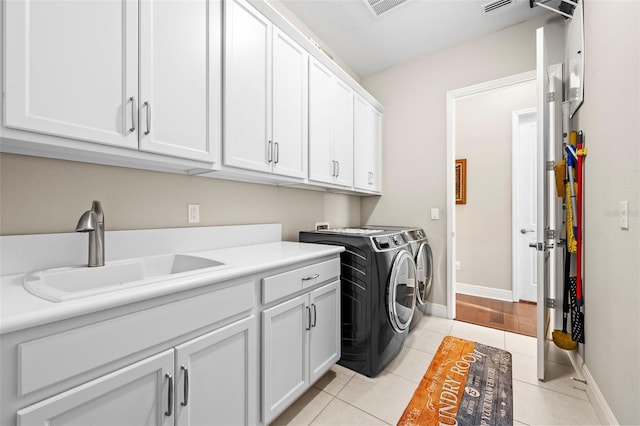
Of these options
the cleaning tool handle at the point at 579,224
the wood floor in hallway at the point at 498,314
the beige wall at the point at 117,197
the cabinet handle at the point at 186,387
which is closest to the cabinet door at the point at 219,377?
the cabinet handle at the point at 186,387

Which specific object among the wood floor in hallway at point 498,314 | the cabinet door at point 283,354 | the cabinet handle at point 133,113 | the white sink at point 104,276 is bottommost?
the wood floor in hallway at point 498,314

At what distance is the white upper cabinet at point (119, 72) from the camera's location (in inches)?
35.0

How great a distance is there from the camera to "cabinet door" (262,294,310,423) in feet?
4.23

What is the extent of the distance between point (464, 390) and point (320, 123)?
84.2 inches

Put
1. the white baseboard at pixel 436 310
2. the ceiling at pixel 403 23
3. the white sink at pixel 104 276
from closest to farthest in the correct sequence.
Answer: the white sink at pixel 104 276, the ceiling at pixel 403 23, the white baseboard at pixel 436 310

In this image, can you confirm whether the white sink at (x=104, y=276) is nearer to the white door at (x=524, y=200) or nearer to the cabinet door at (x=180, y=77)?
the cabinet door at (x=180, y=77)

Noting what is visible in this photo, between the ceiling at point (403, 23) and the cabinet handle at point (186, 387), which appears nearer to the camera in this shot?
the cabinet handle at point (186, 387)

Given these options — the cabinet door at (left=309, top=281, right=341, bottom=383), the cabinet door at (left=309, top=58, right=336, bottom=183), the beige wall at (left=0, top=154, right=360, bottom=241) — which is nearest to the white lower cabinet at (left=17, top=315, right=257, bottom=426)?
the cabinet door at (left=309, top=281, right=341, bottom=383)

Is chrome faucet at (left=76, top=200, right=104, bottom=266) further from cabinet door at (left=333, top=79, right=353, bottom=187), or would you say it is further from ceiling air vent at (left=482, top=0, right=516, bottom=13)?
ceiling air vent at (left=482, top=0, right=516, bottom=13)

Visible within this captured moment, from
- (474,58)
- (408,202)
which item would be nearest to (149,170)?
(408,202)

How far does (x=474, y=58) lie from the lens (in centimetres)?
278

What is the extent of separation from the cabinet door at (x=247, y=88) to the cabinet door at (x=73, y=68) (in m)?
0.47

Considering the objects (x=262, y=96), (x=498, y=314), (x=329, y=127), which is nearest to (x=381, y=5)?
(x=329, y=127)

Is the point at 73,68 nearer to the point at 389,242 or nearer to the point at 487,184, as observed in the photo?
the point at 389,242
